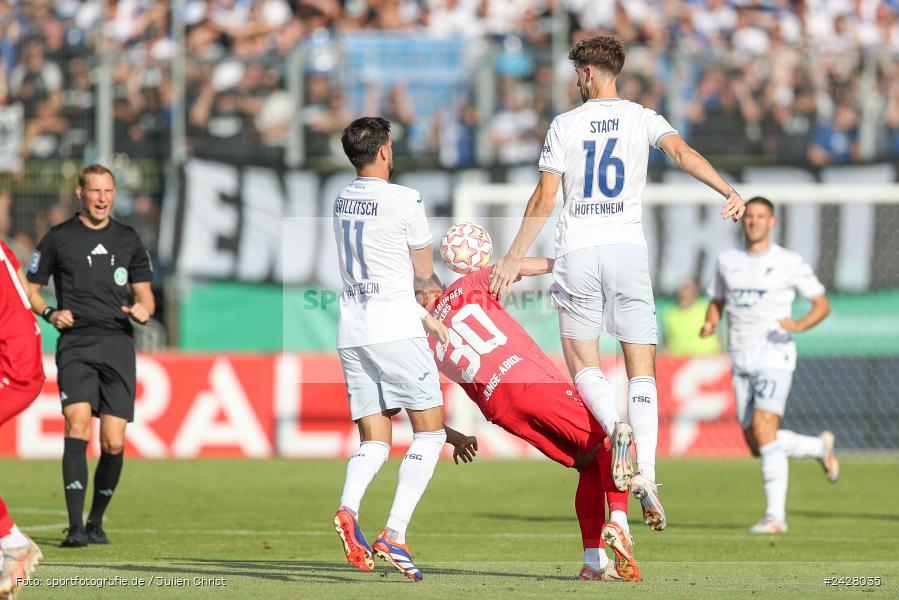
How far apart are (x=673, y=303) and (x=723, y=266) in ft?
21.5

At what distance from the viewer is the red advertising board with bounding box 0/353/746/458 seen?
17562 mm

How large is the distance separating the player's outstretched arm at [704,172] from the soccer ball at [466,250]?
1113 millimetres

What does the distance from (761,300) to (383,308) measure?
522 cm

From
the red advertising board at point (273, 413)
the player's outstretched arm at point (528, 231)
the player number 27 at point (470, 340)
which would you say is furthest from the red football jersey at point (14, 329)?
the red advertising board at point (273, 413)

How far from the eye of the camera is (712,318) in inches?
466

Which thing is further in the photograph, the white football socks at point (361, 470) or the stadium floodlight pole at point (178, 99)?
the stadium floodlight pole at point (178, 99)

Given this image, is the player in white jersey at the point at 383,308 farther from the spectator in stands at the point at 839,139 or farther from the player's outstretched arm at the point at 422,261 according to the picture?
the spectator in stands at the point at 839,139

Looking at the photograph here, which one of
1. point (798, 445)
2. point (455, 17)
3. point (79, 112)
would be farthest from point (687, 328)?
point (79, 112)

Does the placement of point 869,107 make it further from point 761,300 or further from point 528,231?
point 528,231

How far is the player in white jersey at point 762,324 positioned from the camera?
11.8 m

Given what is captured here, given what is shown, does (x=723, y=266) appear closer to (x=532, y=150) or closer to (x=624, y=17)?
(x=532, y=150)

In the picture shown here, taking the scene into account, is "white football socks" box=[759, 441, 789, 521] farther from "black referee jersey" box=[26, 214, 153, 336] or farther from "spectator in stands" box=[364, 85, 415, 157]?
"spectator in stands" box=[364, 85, 415, 157]

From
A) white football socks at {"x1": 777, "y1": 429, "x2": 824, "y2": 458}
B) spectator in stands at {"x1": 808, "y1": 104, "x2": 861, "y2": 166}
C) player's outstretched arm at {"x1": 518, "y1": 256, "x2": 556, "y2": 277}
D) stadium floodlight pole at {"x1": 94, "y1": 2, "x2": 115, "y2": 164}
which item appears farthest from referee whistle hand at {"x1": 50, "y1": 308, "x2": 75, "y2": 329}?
spectator in stands at {"x1": 808, "y1": 104, "x2": 861, "y2": 166}

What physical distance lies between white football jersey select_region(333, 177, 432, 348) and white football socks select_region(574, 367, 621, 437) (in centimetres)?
97
